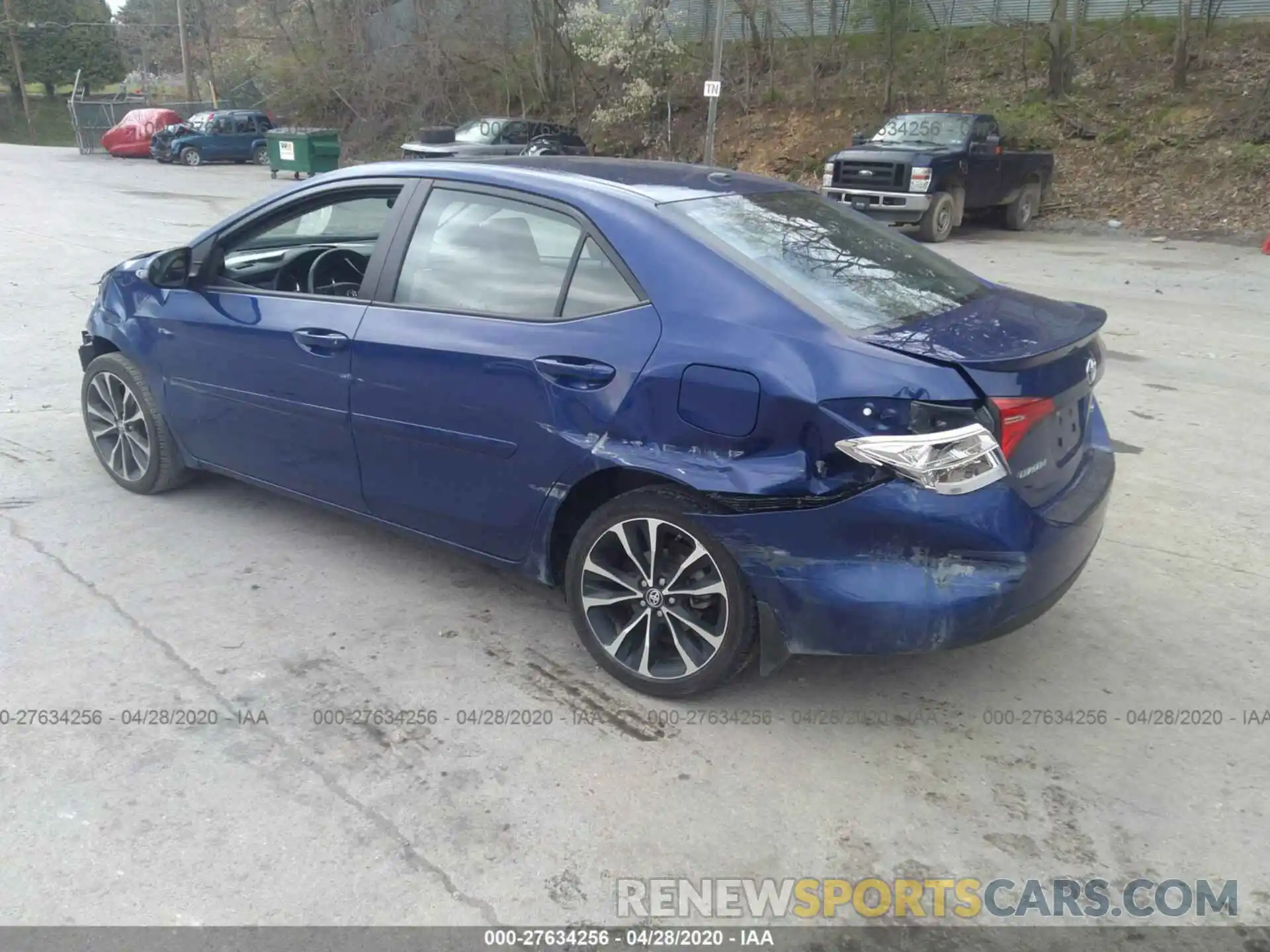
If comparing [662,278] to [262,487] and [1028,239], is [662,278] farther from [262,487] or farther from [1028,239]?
[1028,239]

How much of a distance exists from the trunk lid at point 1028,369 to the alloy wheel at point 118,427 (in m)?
3.73

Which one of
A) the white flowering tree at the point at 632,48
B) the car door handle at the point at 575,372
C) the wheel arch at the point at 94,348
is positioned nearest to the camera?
the car door handle at the point at 575,372

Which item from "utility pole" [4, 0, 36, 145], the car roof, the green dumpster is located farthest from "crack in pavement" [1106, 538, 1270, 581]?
"utility pole" [4, 0, 36, 145]

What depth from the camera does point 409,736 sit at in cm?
341

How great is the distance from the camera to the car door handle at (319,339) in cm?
414

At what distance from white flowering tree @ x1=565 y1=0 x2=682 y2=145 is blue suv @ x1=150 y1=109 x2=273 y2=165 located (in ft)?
36.3

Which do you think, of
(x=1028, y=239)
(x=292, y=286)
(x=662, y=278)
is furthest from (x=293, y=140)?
(x=662, y=278)

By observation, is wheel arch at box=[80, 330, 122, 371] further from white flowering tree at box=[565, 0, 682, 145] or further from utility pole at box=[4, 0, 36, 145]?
utility pole at box=[4, 0, 36, 145]

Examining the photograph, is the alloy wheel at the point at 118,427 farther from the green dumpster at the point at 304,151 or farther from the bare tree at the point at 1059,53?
the green dumpster at the point at 304,151

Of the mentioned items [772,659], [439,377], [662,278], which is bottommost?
[772,659]

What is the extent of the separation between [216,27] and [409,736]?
181 feet

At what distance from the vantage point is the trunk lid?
10.2ft

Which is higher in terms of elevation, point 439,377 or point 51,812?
point 439,377

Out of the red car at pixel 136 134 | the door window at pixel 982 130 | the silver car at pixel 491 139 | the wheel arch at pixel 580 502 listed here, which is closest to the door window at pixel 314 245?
the wheel arch at pixel 580 502
